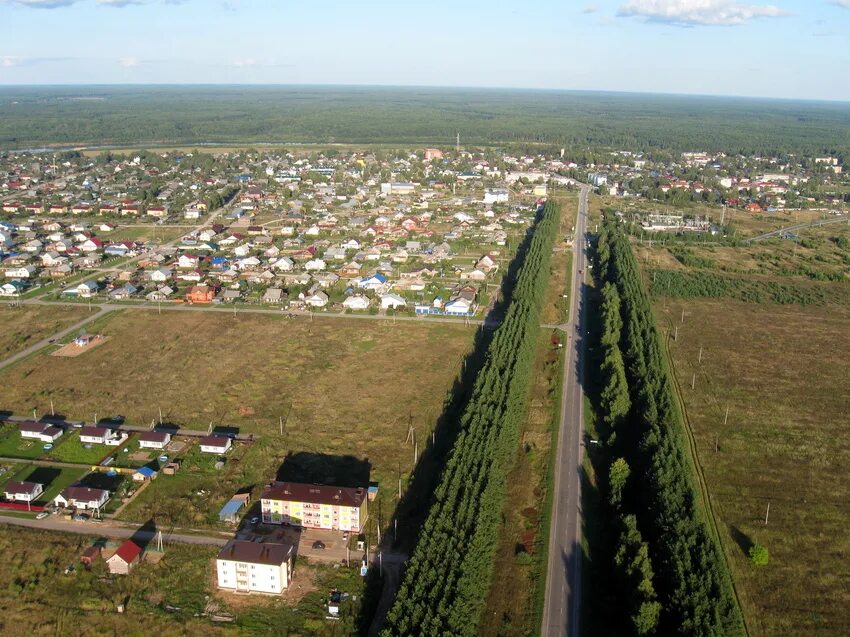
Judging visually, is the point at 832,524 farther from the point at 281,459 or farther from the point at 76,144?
the point at 76,144

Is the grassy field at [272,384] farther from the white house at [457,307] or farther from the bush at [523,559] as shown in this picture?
the bush at [523,559]

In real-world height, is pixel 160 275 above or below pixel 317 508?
above

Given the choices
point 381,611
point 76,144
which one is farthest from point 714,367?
point 76,144

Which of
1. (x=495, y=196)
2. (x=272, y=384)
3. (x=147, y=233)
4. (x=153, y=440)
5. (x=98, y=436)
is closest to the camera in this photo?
(x=153, y=440)

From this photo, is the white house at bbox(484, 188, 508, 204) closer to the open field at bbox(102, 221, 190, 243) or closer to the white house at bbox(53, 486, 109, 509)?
the open field at bbox(102, 221, 190, 243)

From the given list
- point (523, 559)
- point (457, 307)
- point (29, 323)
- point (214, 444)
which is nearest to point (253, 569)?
point (523, 559)

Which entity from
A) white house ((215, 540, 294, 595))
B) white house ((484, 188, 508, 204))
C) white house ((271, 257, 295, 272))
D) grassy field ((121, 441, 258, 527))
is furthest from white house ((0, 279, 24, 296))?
white house ((484, 188, 508, 204))

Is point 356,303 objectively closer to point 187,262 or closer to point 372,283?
point 372,283
